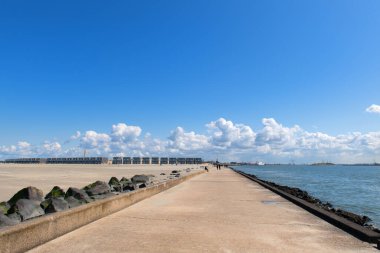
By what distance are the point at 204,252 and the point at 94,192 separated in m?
10.5

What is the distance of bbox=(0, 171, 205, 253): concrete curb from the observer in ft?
17.3

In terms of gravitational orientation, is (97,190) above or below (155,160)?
below

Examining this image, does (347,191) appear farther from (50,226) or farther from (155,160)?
(155,160)

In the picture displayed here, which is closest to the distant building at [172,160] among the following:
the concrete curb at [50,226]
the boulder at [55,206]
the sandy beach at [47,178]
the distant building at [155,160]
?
the distant building at [155,160]

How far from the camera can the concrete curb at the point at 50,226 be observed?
5.27 m

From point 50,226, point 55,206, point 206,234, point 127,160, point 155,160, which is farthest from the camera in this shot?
point 127,160

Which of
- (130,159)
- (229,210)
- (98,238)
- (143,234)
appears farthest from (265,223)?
(130,159)

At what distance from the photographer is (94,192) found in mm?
15320

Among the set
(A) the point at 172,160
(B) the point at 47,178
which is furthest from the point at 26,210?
(A) the point at 172,160

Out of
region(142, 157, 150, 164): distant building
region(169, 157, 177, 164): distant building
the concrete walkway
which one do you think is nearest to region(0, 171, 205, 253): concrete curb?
the concrete walkway

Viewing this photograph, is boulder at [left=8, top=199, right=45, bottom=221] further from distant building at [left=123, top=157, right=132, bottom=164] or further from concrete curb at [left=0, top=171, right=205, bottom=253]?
distant building at [left=123, top=157, right=132, bottom=164]

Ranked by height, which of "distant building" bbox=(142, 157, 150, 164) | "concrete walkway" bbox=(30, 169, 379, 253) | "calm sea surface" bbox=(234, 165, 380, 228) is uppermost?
"distant building" bbox=(142, 157, 150, 164)

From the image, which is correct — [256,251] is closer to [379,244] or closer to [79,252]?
[379,244]

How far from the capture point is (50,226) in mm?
6422
